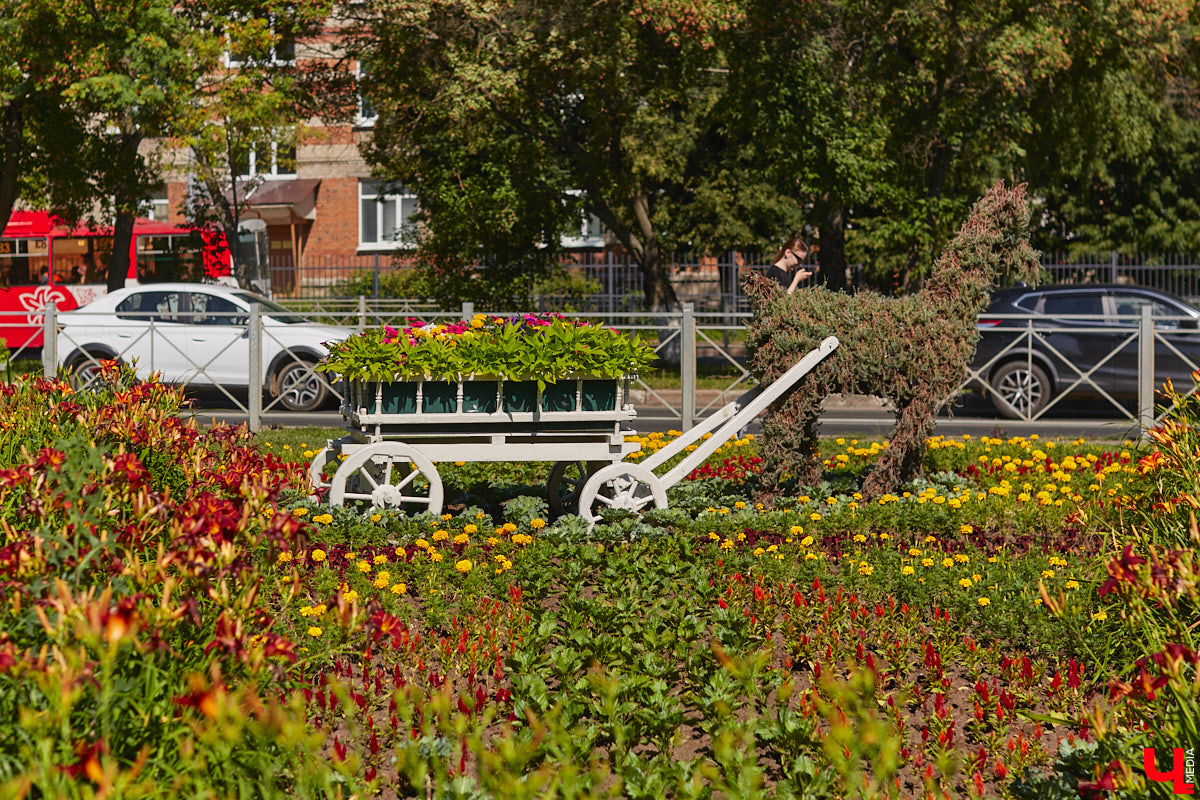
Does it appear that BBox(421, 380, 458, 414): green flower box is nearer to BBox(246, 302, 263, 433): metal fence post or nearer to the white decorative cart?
the white decorative cart

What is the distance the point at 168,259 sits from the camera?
91.7ft

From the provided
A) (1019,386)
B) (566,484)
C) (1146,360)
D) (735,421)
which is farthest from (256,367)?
(1146,360)

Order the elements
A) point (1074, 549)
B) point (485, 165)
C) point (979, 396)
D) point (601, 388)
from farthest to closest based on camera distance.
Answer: point (485, 165), point (979, 396), point (601, 388), point (1074, 549)

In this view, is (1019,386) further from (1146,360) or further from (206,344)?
(206,344)

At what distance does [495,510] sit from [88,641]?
541 centimetres

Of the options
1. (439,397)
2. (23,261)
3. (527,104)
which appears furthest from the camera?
(23,261)

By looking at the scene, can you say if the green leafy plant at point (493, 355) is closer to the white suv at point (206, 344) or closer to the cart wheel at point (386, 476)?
the cart wheel at point (386, 476)

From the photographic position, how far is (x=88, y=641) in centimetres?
250

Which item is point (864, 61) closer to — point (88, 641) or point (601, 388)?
point (601, 388)

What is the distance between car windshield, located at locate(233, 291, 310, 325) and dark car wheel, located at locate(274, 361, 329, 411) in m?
0.63

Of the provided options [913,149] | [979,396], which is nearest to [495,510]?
[979,396]

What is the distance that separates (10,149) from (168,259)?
8892 mm

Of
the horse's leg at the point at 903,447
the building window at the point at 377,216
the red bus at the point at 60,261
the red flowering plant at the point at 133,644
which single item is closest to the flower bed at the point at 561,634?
the red flowering plant at the point at 133,644

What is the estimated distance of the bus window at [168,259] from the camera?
27.4 metres
